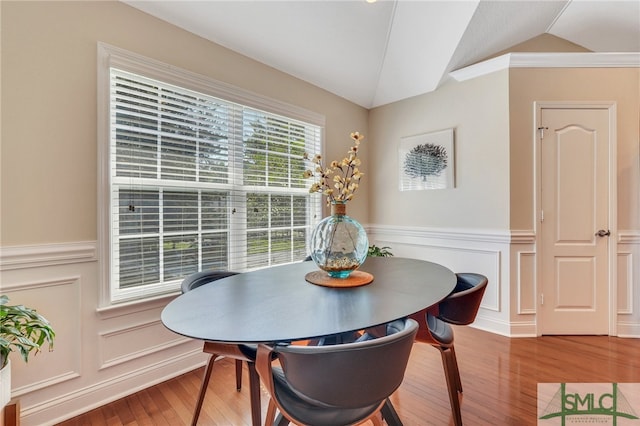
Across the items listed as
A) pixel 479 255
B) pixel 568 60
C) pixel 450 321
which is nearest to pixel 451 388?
pixel 450 321

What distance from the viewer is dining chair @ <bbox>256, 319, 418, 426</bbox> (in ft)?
3.08

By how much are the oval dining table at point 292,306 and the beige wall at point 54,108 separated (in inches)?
39.5

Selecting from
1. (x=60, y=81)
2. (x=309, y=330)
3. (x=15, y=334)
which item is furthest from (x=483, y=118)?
(x=15, y=334)

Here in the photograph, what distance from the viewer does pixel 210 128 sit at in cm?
242

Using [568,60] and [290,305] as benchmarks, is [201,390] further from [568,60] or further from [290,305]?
[568,60]

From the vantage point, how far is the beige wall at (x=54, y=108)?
1580 mm

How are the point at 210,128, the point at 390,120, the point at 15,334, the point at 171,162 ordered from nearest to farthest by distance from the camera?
the point at 15,334 → the point at 171,162 → the point at 210,128 → the point at 390,120

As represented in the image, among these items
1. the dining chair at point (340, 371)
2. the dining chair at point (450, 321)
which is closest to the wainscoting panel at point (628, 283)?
the dining chair at point (450, 321)

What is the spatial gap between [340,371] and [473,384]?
1618 mm

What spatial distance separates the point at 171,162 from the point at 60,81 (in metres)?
0.73

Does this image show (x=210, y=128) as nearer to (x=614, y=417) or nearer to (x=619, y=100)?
(x=614, y=417)

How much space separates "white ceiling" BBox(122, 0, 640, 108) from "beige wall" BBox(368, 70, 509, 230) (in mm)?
296

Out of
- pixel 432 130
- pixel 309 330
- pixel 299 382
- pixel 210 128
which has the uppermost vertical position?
pixel 432 130

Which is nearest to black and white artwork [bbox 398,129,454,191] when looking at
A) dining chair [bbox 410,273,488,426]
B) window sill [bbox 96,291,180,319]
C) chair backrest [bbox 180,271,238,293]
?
dining chair [bbox 410,273,488,426]
